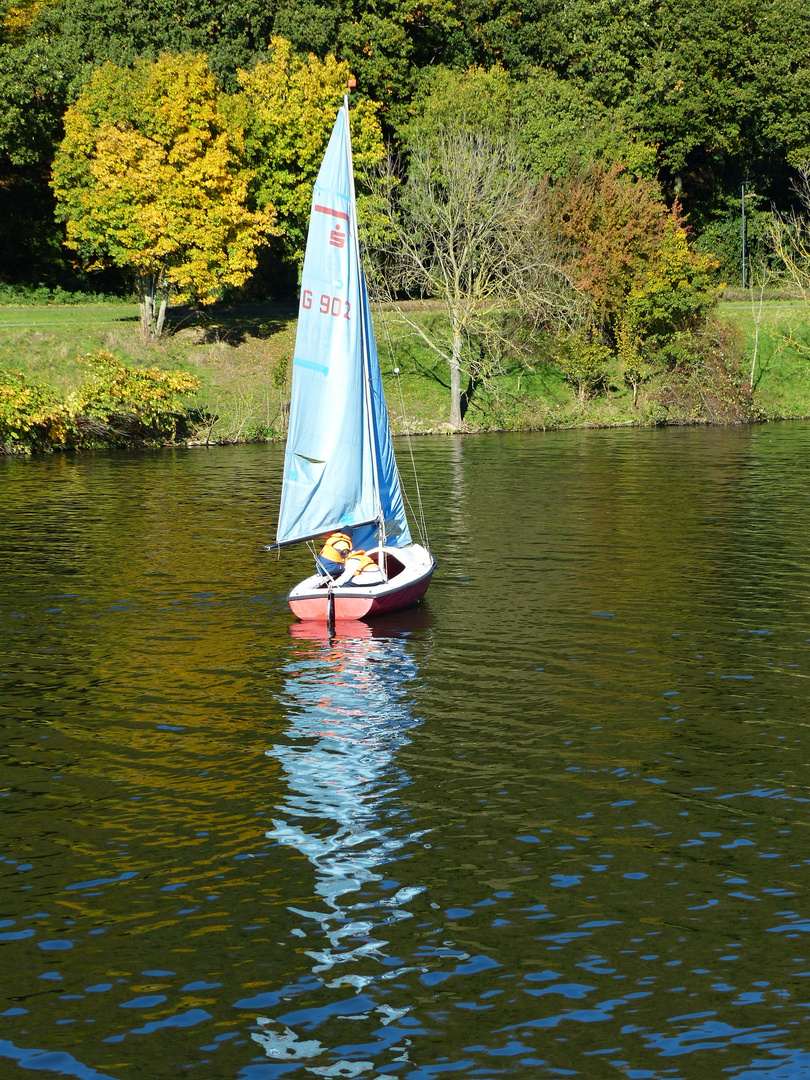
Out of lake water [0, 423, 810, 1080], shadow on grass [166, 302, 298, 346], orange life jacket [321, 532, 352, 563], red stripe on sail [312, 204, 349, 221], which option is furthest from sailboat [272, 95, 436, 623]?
shadow on grass [166, 302, 298, 346]

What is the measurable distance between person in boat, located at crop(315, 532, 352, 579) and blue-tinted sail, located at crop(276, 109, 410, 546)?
76cm

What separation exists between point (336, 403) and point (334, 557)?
3352 millimetres

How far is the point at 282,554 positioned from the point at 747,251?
241ft

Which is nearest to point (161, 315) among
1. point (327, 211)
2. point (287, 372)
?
point (287, 372)

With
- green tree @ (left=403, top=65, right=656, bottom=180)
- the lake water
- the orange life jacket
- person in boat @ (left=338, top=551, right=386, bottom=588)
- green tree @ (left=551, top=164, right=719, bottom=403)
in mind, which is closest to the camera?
the lake water

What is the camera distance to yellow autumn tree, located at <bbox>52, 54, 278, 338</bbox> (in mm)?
67750

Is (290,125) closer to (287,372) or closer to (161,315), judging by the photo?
(161,315)

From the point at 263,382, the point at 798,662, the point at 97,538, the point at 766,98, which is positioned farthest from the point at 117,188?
the point at 798,662

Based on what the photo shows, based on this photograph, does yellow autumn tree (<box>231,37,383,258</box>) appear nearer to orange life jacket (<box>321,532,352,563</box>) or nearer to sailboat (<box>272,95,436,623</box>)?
sailboat (<box>272,95,436,623</box>)

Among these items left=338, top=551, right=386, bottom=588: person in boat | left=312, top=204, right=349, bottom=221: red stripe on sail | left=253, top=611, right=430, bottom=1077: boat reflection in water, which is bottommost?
left=253, top=611, right=430, bottom=1077: boat reflection in water

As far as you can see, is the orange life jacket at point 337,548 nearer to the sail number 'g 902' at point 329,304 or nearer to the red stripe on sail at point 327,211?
the sail number 'g 902' at point 329,304

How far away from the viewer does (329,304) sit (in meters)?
26.3

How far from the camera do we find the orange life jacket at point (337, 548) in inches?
1022

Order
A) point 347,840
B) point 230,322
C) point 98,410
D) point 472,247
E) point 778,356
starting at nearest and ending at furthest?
point 347,840
point 98,410
point 472,247
point 778,356
point 230,322
